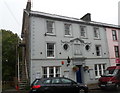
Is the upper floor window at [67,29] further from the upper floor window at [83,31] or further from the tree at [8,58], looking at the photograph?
the tree at [8,58]

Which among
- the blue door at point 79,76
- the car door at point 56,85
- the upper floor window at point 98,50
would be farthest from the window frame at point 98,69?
the car door at point 56,85

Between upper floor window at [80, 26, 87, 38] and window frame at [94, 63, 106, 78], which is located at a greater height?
upper floor window at [80, 26, 87, 38]

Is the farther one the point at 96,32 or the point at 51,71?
the point at 96,32

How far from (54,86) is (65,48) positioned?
7654 mm

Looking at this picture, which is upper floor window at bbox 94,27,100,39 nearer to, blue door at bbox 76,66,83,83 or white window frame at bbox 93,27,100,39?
white window frame at bbox 93,27,100,39

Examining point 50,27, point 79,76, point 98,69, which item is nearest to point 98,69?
point 98,69

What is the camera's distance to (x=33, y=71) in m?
14.8

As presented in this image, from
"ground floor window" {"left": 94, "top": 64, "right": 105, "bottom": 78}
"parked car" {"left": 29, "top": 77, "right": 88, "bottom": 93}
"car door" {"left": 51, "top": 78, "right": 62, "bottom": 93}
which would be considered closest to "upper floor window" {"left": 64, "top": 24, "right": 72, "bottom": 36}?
"ground floor window" {"left": 94, "top": 64, "right": 105, "bottom": 78}

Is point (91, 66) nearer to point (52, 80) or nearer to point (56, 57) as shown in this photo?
point (56, 57)

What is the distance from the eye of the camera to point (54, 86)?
10.2 m

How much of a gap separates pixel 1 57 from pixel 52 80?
16154 millimetres

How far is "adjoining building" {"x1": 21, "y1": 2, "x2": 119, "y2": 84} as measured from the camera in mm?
15594

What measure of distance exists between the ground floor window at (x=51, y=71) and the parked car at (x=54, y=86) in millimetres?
4847

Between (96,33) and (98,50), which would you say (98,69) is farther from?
(96,33)
